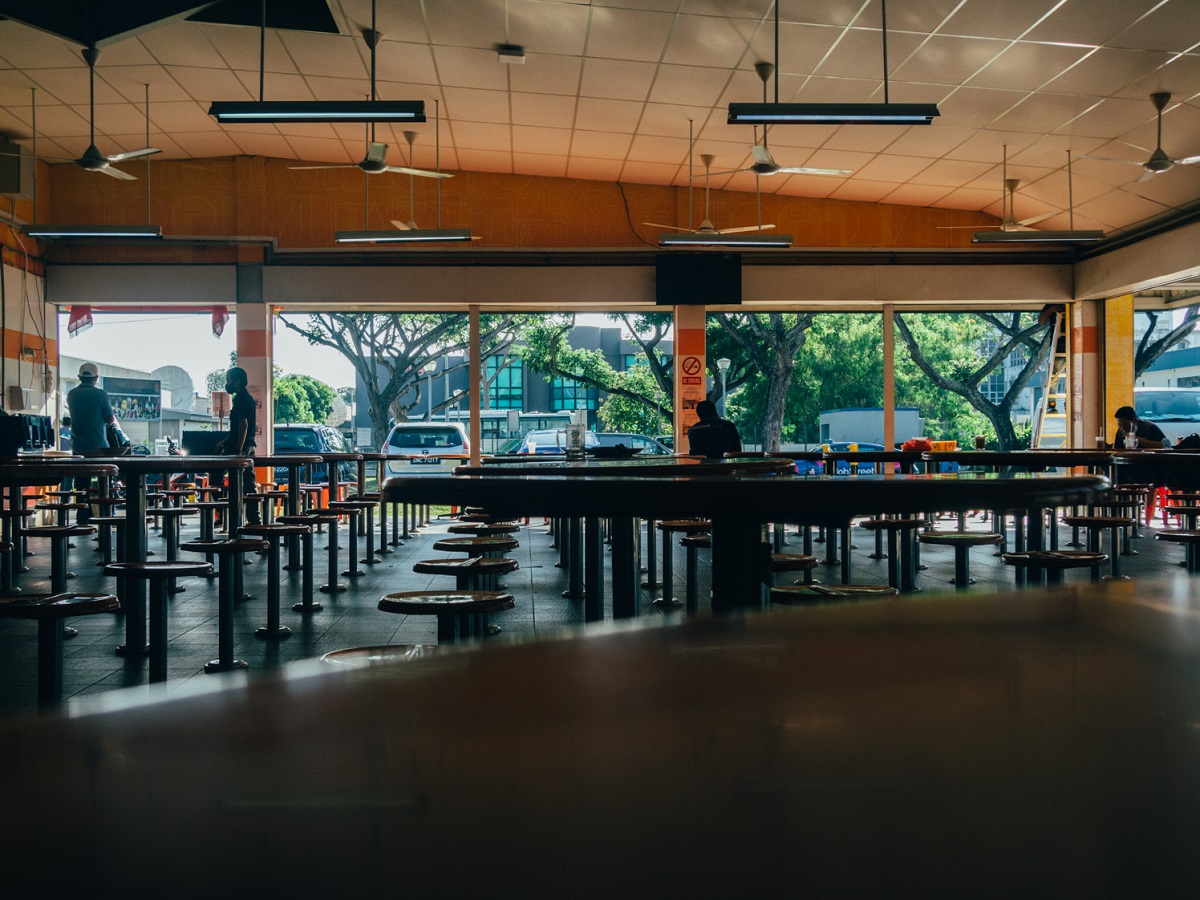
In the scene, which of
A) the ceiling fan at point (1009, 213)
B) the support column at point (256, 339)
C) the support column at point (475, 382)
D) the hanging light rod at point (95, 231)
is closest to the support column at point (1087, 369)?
the ceiling fan at point (1009, 213)

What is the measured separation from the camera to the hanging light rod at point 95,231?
7.29 m

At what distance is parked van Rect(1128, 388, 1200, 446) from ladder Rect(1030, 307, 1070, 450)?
3906mm

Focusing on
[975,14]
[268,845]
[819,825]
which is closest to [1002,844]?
[819,825]

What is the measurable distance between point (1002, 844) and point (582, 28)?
618 centimetres

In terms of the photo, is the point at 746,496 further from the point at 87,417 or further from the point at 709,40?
the point at 87,417

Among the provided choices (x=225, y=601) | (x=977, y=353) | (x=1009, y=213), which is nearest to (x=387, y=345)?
(x=977, y=353)

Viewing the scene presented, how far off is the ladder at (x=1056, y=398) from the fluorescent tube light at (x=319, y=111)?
7.78 meters

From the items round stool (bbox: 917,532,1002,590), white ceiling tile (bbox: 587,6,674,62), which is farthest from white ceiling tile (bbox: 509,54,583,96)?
round stool (bbox: 917,532,1002,590)

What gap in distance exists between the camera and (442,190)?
9320mm

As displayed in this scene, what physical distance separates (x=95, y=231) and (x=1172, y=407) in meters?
14.2

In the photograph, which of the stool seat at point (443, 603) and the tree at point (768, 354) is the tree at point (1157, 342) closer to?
the tree at point (768, 354)

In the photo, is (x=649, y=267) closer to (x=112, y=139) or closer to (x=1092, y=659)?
(x=112, y=139)

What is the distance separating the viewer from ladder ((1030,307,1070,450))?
9.93m

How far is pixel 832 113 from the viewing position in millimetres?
4988
